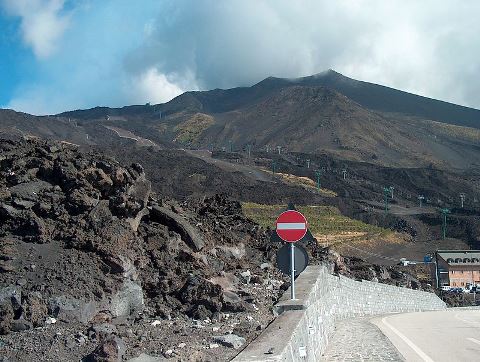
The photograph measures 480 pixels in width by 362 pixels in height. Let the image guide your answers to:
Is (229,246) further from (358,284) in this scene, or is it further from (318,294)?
(318,294)

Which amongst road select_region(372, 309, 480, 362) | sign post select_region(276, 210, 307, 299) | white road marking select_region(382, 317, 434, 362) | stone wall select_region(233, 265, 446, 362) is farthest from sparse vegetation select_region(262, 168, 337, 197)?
sign post select_region(276, 210, 307, 299)

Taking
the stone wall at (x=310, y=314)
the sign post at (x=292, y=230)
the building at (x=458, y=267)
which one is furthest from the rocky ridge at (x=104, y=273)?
the building at (x=458, y=267)

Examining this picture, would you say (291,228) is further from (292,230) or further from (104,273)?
(104,273)

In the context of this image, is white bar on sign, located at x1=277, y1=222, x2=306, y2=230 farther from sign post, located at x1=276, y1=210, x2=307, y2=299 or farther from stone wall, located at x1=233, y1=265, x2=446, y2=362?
stone wall, located at x1=233, y1=265, x2=446, y2=362

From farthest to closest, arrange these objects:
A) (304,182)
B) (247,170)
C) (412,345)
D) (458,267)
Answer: (247,170) < (304,182) < (458,267) < (412,345)

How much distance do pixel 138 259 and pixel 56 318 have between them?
8.64 ft

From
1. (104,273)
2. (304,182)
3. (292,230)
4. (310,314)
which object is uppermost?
(304,182)

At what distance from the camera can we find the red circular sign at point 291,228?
27.2 ft

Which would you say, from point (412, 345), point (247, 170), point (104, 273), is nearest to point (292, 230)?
point (104, 273)

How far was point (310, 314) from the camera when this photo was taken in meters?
8.26

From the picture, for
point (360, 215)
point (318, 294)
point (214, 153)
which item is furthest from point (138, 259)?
point (214, 153)

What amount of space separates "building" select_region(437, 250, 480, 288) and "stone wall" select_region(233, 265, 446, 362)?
47818mm

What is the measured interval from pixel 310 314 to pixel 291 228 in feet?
4.05

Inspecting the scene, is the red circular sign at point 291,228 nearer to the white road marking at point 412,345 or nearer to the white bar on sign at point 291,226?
the white bar on sign at point 291,226
